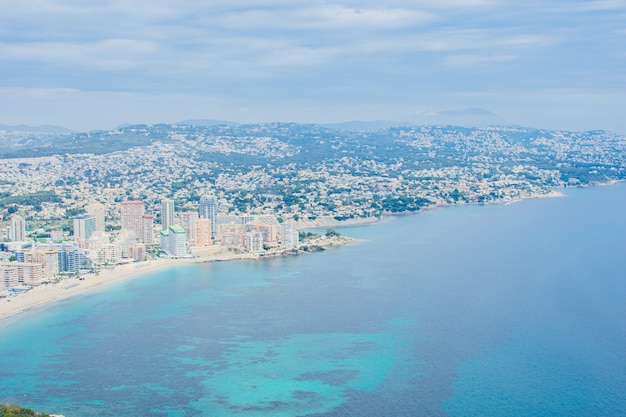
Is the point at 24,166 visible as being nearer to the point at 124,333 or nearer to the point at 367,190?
the point at 367,190

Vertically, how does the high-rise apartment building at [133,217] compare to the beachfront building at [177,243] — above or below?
above

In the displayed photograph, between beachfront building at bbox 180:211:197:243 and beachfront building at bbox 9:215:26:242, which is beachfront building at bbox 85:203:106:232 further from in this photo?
beachfront building at bbox 180:211:197:243

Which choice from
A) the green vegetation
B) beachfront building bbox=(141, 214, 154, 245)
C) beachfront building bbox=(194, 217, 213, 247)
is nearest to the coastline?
beachfront building bbox=(194, 217, 213, 247)

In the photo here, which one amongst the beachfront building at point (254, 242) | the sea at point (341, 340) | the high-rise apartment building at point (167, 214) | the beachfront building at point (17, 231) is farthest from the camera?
the high-rise apartment building at point (167, 214)

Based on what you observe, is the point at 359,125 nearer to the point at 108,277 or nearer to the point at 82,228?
the point at 82,228

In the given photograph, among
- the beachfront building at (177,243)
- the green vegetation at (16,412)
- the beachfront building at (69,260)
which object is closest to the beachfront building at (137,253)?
the beachfront building at (177,243)

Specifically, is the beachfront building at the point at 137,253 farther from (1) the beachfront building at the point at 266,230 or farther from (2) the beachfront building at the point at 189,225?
(1) the beachfront building at the point at 266,230
